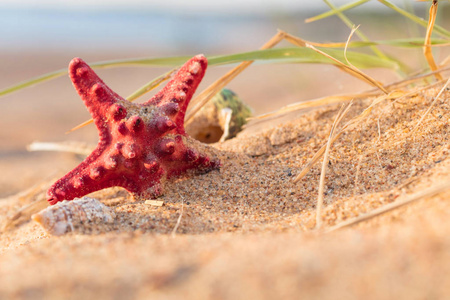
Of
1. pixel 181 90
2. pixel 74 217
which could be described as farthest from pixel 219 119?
pixel 74 217

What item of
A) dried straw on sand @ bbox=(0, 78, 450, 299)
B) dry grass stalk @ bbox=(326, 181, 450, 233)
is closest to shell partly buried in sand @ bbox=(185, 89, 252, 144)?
dried straw on sand @ bbox=(0, 78, 450, 299)

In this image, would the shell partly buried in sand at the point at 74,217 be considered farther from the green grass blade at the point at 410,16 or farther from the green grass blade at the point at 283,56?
the green grass blade at the point at 410,16

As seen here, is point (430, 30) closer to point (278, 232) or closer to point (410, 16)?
point (410, 16)

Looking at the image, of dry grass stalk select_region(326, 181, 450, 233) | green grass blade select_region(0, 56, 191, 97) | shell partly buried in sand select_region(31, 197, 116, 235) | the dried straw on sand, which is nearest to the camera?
the dried straw on sand


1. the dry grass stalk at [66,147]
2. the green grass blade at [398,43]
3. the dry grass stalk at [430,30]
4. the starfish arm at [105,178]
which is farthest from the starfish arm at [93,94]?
the dry grass stalk at [430,30]

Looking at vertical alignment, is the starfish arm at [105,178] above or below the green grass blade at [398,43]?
below

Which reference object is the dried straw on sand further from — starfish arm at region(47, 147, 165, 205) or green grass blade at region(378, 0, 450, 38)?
green grass blade at region(378, 0, 450, 38)
